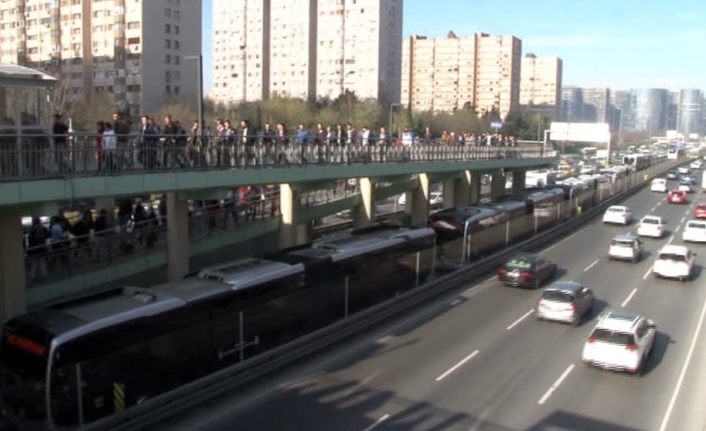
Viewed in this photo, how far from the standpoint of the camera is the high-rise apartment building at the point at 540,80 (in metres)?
173

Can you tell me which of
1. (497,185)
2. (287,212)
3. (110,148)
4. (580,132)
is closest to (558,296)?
(287,212)

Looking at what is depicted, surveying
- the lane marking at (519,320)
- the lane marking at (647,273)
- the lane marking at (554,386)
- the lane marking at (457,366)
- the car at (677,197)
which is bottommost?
the lane marking at (647,273)

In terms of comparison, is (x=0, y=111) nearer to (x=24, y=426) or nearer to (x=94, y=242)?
(x=94, y=242)

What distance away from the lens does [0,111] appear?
13383 mm

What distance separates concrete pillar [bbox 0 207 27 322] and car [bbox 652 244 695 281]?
20879 mm

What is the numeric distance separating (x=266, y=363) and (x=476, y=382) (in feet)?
13.7

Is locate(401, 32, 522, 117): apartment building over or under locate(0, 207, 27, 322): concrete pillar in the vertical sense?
over

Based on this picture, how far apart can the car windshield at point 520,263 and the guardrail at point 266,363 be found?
1389 millimetres

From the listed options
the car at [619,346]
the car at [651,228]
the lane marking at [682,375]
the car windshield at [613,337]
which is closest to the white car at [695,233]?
the car at [651,228]

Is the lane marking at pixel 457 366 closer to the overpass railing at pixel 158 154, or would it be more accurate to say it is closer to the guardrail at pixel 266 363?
the guardrail at pixel 266 363

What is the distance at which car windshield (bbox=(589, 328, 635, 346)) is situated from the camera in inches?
581

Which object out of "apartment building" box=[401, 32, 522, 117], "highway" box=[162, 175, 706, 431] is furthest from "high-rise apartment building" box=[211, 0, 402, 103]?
→ "highway" box=[162, 175, 706, 431]

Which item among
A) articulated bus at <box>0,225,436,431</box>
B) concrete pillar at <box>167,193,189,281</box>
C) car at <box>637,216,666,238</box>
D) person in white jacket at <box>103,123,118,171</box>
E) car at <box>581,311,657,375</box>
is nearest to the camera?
articulated bus at <box>0,225,436,431</box>

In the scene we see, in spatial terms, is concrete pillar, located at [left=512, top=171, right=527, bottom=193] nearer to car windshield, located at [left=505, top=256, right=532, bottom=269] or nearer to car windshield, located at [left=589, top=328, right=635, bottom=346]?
car windshield, located at [left=505, top=256, right=532, bottom=269]
